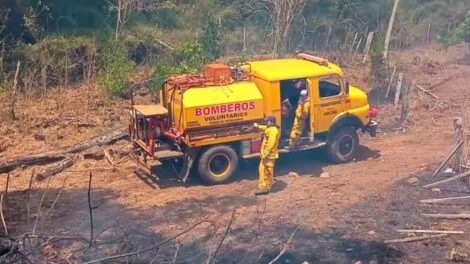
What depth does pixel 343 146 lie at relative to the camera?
47.1 feet

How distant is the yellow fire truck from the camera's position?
1252cm

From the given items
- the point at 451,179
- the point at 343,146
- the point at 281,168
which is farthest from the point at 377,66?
the point at 451,179

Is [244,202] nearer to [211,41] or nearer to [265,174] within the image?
[265,174]

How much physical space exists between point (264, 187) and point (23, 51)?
402 inches

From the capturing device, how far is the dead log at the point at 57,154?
1338cm

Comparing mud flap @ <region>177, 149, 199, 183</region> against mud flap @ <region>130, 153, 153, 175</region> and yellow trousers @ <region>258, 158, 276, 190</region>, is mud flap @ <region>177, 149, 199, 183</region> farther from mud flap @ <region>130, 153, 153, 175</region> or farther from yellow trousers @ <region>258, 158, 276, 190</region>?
yellow trousers @ <region>258, 158, 276, 190</region>

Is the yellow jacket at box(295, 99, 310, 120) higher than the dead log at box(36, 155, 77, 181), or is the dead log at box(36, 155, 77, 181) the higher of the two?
the yellow jacket at box(295, 99, 310, 120)

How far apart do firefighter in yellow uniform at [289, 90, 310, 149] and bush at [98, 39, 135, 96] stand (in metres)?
6.27

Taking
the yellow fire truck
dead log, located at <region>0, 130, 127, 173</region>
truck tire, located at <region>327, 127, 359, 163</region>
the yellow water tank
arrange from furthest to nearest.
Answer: truck tire, located at <region>327, 127, 359, 163</region> < dead log, located at <region>0, 130, 127, 173</region> < the yellow fire truck < the yellow water tank

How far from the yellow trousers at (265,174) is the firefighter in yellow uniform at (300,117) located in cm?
123

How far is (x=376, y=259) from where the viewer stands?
961 centimetres

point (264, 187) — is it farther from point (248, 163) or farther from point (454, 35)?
point (454, 35)

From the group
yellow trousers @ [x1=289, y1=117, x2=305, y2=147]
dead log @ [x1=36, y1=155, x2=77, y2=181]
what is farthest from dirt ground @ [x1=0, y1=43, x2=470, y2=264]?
yellow trousers @ [x1=289, y1=117, x2=305, y2=147]

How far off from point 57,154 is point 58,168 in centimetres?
59
